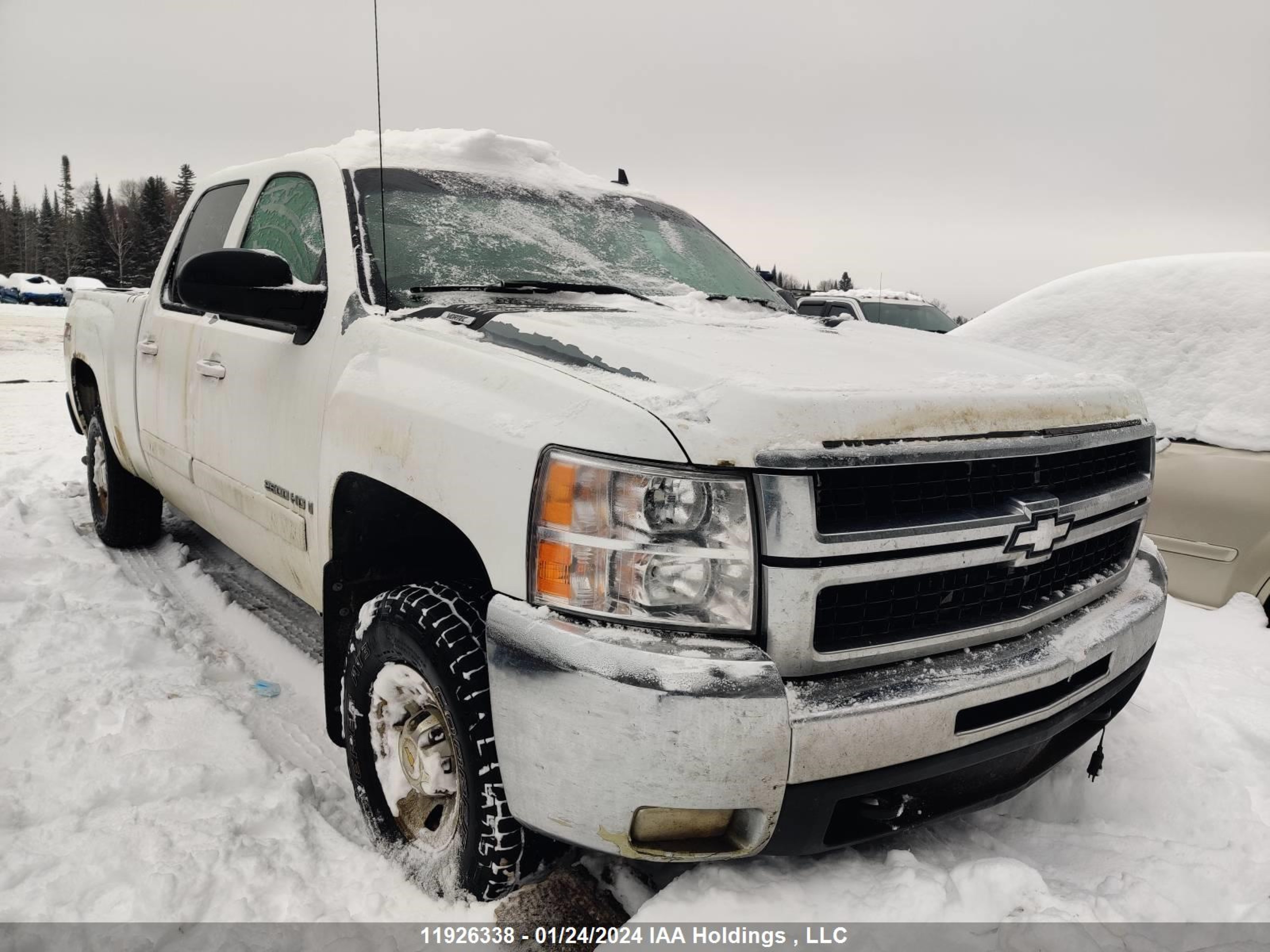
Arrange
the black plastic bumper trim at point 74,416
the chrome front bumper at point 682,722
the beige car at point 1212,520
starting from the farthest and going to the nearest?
the black plastic bumper trim at point 74,416
the beige car at point 1212,520
the chrome front bumper at point 682,722

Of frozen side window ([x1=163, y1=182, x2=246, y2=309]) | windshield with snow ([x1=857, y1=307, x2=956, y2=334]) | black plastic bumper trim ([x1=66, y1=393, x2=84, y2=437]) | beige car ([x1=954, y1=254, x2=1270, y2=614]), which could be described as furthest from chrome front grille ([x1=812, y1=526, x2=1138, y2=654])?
windshield with snow ([x1=857, y1=307, x2=956, y2=334])

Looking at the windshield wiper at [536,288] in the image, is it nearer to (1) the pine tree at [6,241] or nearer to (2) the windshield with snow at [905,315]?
(2) the windshield with snow at [905,315]

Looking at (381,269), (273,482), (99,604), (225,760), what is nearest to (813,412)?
(381,269)

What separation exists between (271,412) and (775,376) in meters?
1.66

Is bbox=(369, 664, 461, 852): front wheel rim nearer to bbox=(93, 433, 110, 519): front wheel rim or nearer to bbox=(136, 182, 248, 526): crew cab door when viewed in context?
bbox=(136, 182, 248, 526): crew cab door

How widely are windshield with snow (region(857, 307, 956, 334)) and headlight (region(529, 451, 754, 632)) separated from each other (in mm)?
10368

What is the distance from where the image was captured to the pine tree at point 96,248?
2736 inches

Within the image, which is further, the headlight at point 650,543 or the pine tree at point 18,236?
the pine tree at point 18,236

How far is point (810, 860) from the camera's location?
1.90m

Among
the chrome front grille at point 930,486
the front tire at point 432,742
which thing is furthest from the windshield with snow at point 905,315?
the front tire at point 432,742

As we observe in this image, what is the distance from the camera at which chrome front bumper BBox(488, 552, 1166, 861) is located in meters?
1.56

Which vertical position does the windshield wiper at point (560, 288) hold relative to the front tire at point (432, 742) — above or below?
above

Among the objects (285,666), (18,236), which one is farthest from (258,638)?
(18,236)

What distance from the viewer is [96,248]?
2736 inches
